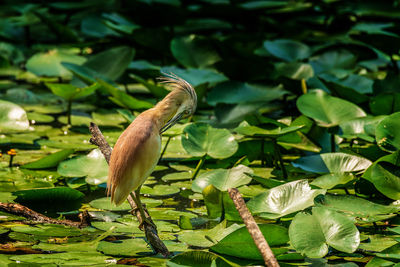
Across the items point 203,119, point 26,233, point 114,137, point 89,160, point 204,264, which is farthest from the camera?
point 203,119

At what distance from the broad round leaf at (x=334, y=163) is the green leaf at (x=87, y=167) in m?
0.81

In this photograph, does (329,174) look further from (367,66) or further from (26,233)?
(367,66)

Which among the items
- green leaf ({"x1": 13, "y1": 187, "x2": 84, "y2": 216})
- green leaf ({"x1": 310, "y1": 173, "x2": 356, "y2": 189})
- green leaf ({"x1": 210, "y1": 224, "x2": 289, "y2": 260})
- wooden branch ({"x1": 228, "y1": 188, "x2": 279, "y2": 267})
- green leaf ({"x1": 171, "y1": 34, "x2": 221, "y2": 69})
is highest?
wooden branch ({"x1": 228, "y1": 188, "x2": 279, "y2": 267})

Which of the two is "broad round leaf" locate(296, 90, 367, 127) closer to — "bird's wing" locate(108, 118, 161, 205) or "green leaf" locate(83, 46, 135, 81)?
"bird's wing" locate(108, 118, 161, 205)

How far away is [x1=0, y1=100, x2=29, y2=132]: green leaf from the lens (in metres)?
2.88

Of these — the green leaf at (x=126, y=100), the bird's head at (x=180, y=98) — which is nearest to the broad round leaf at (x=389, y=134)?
the bird's head at (x=180, y=98)

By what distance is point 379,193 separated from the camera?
238cm

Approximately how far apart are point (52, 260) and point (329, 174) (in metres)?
1.14

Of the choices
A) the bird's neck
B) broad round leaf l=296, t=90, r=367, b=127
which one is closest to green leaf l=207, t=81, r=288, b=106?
broad round leaf l=296, t=90, r=367, b=127

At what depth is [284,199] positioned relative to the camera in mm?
2100

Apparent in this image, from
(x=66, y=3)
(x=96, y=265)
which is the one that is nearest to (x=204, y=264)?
(x=96, y=265)

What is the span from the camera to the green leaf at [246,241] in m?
1.76

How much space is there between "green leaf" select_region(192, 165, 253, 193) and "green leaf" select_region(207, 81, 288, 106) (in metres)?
1.04

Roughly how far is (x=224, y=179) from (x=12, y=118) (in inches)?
46.4
